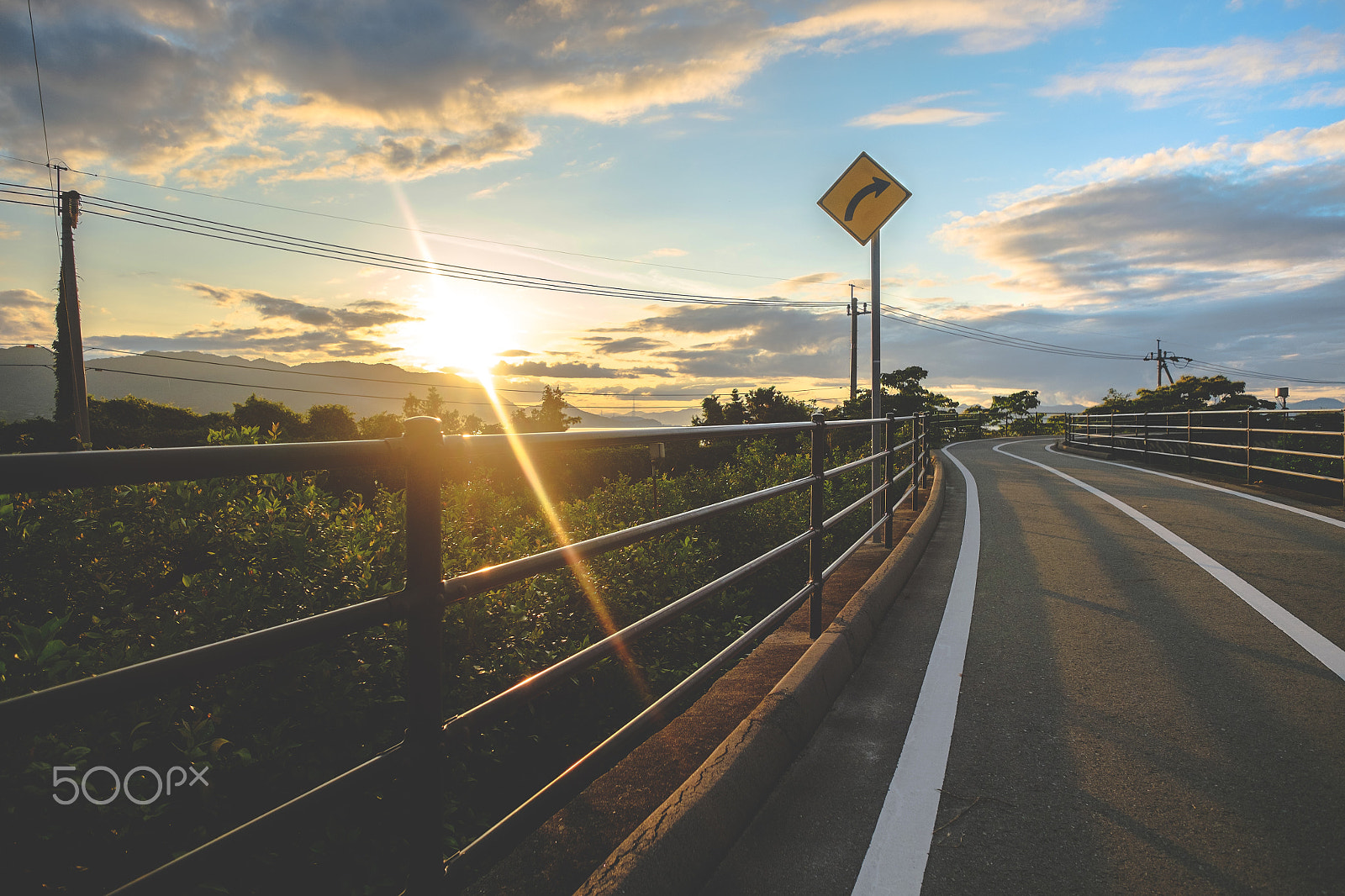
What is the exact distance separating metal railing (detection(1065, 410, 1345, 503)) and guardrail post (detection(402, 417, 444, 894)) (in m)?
10.4

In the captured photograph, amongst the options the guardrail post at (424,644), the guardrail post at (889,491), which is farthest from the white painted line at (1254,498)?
the guardrail post at (424,644)

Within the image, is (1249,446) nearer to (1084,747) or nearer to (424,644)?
(1084,747)

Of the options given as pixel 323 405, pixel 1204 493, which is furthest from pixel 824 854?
pixel 323 405

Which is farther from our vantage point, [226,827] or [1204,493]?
[1204,493]

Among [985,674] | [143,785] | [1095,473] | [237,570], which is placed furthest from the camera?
[1095,473]

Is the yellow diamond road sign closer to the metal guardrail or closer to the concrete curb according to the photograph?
the concrete curb

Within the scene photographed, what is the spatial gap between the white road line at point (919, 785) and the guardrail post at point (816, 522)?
0.68 meters

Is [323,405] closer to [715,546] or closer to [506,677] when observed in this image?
[715,546]

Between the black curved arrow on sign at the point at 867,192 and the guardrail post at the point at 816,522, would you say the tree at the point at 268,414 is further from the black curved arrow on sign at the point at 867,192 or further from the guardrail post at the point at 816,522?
the guardrail post at the point at 816,522

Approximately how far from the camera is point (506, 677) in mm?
3699

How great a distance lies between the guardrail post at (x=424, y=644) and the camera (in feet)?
5.27

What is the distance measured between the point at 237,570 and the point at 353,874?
1641 mm

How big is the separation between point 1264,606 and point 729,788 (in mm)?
4536

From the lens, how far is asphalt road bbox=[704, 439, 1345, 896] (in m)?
2.25
